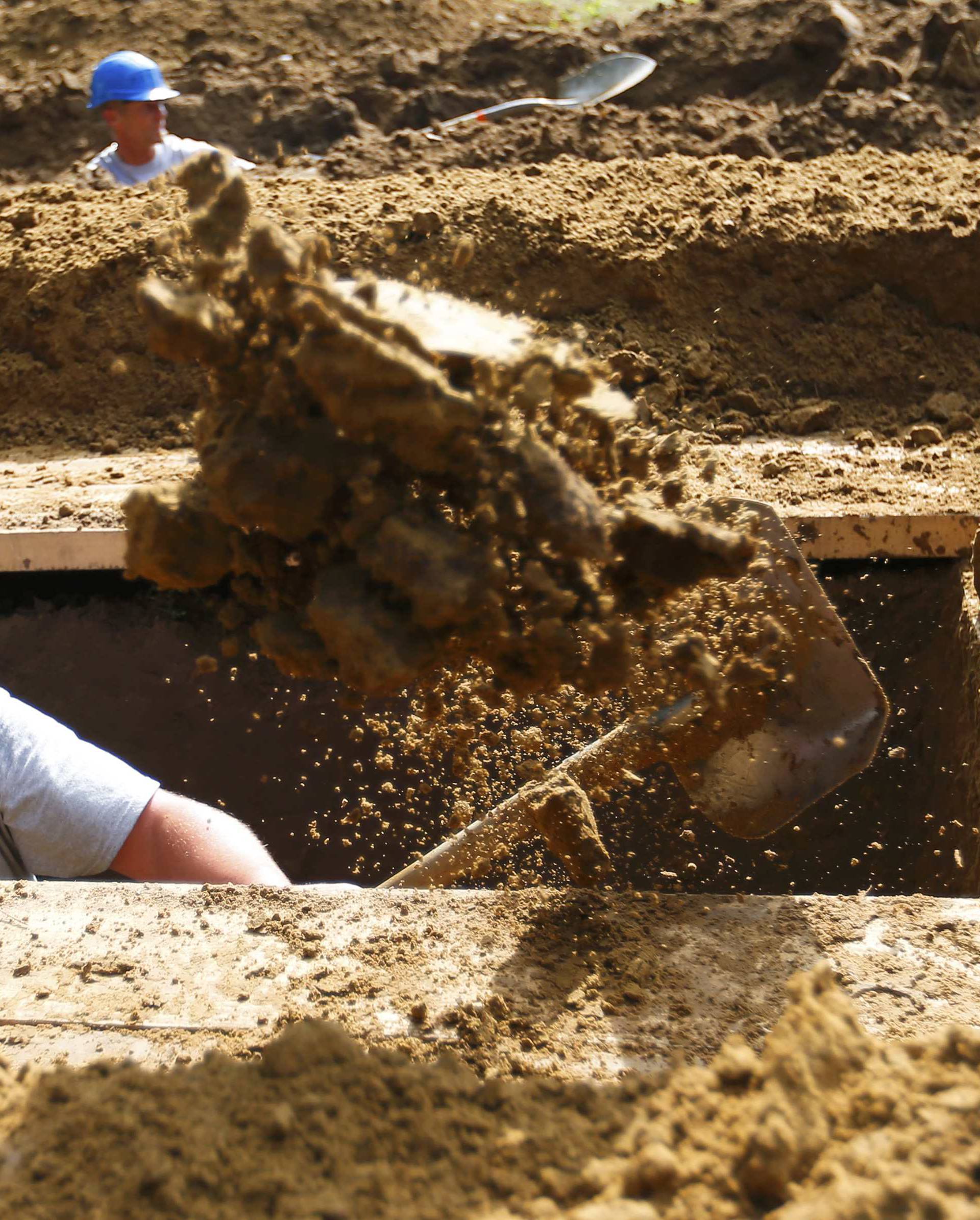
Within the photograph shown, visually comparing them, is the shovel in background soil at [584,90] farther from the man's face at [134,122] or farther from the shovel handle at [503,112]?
the man's face at [134,122]

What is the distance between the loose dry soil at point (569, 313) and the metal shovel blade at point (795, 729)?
30 cm

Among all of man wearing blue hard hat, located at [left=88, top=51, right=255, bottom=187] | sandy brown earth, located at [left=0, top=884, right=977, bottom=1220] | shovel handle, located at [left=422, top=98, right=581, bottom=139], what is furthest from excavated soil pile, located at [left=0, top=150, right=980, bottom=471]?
sandy brown earth, located at [left=0, top=884, right=977, bottom=1220]

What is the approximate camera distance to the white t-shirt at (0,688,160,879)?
2055 millimetres

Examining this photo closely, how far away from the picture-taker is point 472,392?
1199mm

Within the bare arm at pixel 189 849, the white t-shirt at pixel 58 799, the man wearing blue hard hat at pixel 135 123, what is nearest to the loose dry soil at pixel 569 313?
the man wearing blue hard hat at pixel 135 123

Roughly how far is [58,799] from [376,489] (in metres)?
1.20

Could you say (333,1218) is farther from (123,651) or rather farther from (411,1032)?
(123,651)

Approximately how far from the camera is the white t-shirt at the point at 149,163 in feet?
17.1

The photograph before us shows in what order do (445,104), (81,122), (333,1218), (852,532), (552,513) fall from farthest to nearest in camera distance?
(81,122), (445,104), (852,532), (552,513), (333,1218)

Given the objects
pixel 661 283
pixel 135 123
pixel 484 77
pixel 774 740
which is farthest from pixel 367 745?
pixel 484 77

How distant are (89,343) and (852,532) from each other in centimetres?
302

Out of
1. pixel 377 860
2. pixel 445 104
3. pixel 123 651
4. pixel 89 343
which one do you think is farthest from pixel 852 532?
pixel 445 104

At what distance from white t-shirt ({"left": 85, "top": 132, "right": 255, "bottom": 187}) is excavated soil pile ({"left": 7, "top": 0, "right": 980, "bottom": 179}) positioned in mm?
607

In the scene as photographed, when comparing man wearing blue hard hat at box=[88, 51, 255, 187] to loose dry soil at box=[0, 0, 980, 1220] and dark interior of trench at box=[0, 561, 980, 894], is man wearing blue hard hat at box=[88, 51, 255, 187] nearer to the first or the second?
loose dry soil at box=[0, 0, 980, 1220]
